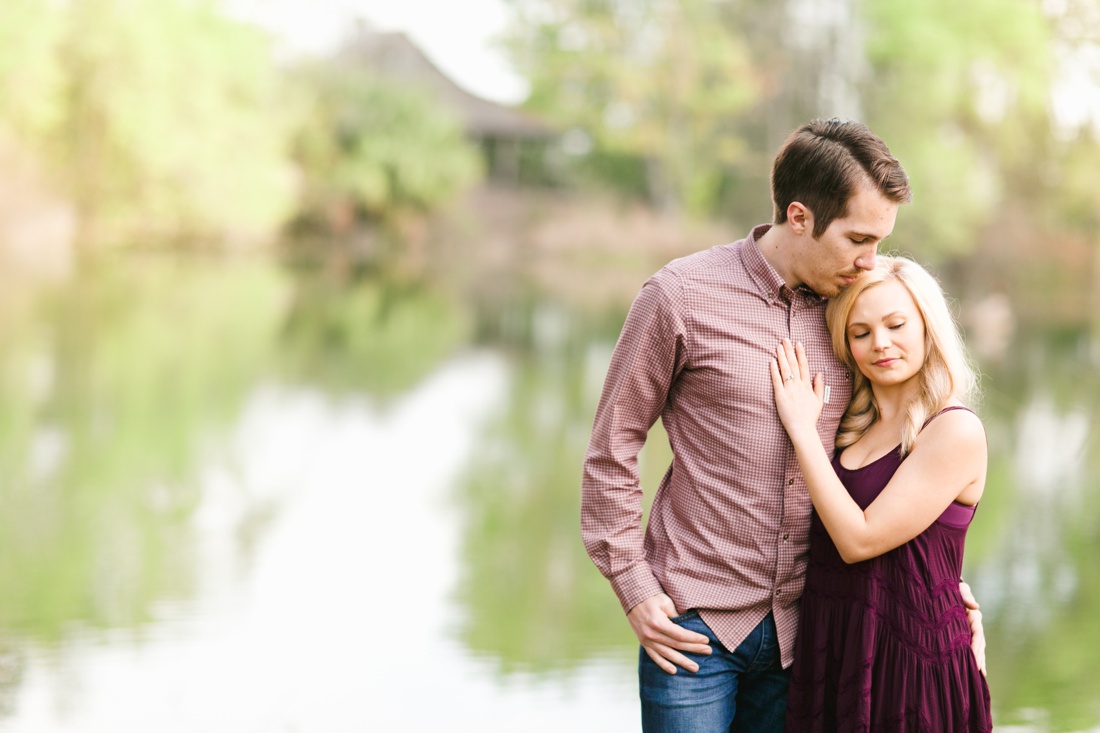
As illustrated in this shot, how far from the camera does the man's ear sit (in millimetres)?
2346

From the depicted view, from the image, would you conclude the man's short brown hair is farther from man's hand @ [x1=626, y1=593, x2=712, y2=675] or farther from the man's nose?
man's hand @ [x1=626, y1=593, x2=712, y2=675]

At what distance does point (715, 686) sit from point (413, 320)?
55.8ft

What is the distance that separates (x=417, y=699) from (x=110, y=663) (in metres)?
1.30

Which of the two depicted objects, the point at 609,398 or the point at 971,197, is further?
the point at 971,197

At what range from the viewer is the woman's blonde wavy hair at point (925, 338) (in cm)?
240

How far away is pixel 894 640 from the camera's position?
2.36 metres

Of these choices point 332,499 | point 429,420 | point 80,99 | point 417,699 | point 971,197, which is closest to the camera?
point 417,699

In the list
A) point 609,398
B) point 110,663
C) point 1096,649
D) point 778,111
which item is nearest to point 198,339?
point 110,663

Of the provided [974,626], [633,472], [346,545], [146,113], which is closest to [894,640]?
[974,626]

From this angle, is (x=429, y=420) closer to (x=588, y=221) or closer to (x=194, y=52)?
(x=194, y=52)

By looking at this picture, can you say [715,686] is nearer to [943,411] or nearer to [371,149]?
[943,411]

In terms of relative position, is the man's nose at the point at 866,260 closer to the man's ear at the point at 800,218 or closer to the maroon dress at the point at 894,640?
the man's ear at the point at 800,218

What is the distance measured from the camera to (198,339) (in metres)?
15.6

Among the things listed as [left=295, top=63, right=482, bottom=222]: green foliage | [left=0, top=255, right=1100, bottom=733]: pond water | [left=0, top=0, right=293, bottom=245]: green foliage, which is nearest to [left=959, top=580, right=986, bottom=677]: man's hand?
[left=0, top=255, right=1100, bottom=733]: pond water
